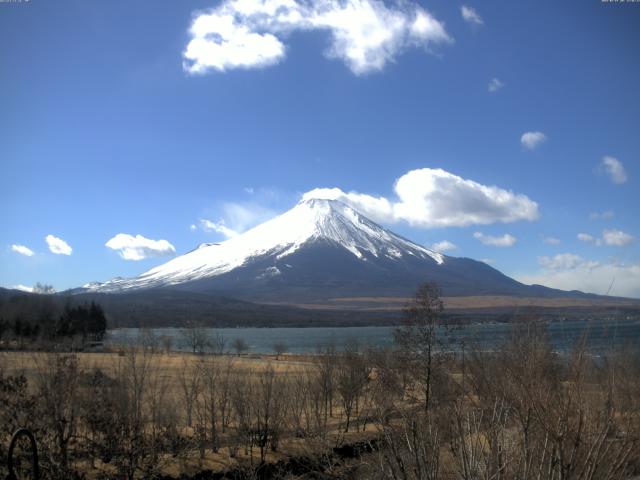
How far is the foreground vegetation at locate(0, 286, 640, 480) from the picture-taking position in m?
6.14

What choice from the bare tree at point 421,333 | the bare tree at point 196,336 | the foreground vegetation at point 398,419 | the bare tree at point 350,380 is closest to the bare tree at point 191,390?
the foreground vegetation at point 398,419

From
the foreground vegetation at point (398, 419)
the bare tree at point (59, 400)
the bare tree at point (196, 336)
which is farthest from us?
the bare tree at point (196, 336)

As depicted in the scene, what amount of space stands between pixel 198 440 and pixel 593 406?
15358mm

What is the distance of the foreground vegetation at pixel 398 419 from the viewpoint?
6145mm

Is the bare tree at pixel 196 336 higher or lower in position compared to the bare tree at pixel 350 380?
lower

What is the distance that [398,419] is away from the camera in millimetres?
12945

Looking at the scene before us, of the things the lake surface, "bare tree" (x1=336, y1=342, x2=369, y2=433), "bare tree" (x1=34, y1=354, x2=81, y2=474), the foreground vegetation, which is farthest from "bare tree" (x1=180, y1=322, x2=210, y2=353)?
"bare tree" (x1=34, y1=354, x2=81, y2=474)

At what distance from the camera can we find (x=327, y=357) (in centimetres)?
3325

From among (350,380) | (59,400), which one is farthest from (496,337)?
(59,400)

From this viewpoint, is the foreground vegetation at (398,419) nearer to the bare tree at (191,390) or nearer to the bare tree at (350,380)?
the bare tree at (350,380)

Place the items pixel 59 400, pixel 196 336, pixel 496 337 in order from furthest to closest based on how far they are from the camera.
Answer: pixel 196 336, pixel 496 337, pixel 59 400

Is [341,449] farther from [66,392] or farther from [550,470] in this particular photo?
[550,470]

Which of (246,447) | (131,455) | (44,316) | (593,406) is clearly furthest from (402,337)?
(44,316)

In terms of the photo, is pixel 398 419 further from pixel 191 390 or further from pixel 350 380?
pixel 350 380
